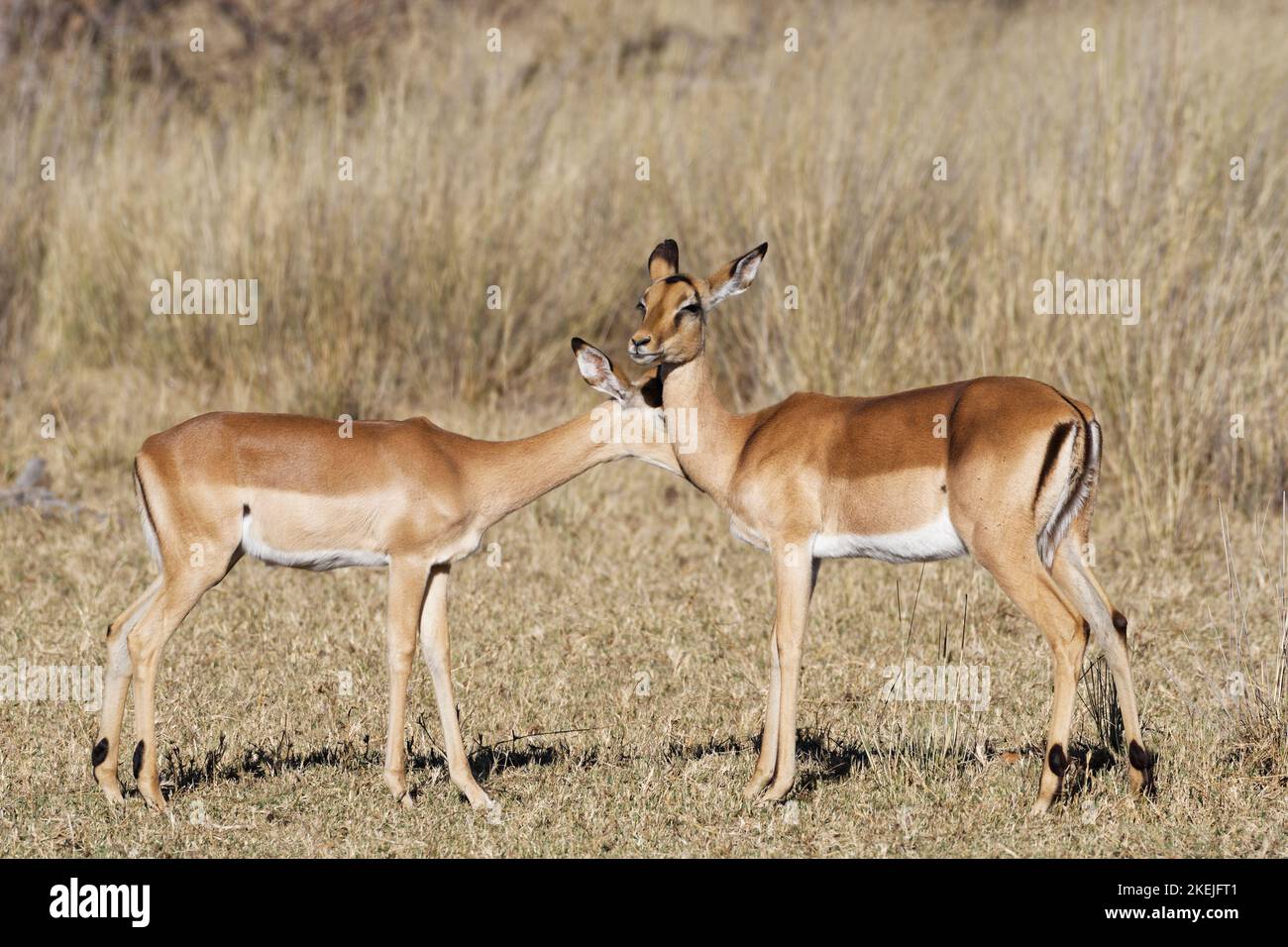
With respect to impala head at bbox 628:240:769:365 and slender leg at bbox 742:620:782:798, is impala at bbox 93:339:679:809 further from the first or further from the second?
slender leg at bbox 742:620:782:798

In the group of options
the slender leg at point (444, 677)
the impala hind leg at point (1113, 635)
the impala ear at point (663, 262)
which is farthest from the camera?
the impala ear at point (663, 262)

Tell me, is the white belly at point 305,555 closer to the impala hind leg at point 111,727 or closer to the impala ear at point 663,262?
the impala hind leg at point 111,727

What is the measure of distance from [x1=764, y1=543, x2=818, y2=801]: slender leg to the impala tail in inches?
29.5

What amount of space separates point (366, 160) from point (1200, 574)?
5.99 metres

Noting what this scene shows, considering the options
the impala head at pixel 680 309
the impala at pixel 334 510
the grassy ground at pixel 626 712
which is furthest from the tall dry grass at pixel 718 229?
the impala at pixel 334 510

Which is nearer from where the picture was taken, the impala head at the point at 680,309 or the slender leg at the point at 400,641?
the slender leg at the point at 400,641

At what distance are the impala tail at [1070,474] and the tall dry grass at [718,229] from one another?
363 centimetres

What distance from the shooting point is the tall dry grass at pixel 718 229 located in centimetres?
905

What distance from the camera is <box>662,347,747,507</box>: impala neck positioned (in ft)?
18.7

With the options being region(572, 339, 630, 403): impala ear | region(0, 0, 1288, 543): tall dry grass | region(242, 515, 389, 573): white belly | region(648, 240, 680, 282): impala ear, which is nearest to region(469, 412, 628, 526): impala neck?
region(572, 339, 630, 403): impala ear

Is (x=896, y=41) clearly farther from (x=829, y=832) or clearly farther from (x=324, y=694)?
(x=829, y=832)

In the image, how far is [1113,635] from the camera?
5.18 m

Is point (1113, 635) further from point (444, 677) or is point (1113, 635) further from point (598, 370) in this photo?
point (444, 677)

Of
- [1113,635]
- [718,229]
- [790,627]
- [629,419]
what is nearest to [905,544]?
[790,627]
